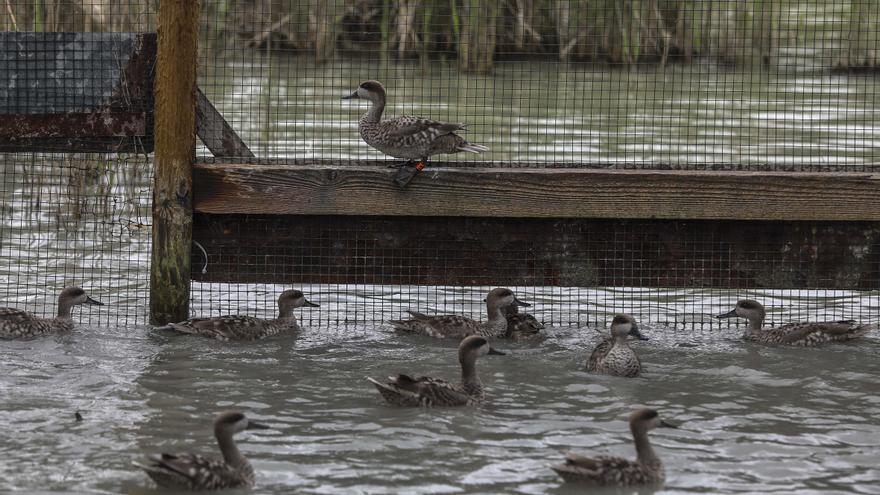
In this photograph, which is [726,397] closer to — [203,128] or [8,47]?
[203,128]

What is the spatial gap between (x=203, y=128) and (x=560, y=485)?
4.35 metres

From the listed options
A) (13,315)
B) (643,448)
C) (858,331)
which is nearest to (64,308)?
(13,315)

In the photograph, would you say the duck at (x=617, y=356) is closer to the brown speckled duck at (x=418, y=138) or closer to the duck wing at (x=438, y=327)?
the duck wing at (x=438, y=327)

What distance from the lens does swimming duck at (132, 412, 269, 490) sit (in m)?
6.25

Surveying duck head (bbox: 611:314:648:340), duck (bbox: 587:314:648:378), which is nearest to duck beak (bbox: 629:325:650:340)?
duck head (bbox: 611:314:648:340)

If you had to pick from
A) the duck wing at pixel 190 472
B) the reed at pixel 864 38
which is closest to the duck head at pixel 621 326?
the duck wing at pixel 190 472

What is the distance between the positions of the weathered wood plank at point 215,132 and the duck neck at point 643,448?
4167 mm

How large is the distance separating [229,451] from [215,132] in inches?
146

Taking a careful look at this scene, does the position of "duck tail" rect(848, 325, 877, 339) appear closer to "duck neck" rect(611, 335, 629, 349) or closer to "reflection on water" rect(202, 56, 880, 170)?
"duck neck" rect(611, 335, 629, 349)

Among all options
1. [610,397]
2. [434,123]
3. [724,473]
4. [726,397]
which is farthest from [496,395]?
[434,123]

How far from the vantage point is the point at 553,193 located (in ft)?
30.3

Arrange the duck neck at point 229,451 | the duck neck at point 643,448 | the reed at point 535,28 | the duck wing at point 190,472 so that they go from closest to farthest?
1. the duck wing at point 190,472
2. the duck neck at point 229,451
3. the duck neck at point 643,448
4. the reed at point 535,28

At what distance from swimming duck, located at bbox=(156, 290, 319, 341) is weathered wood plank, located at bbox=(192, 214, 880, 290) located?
28 cm

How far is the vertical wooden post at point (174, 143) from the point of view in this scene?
9141 millimetres
